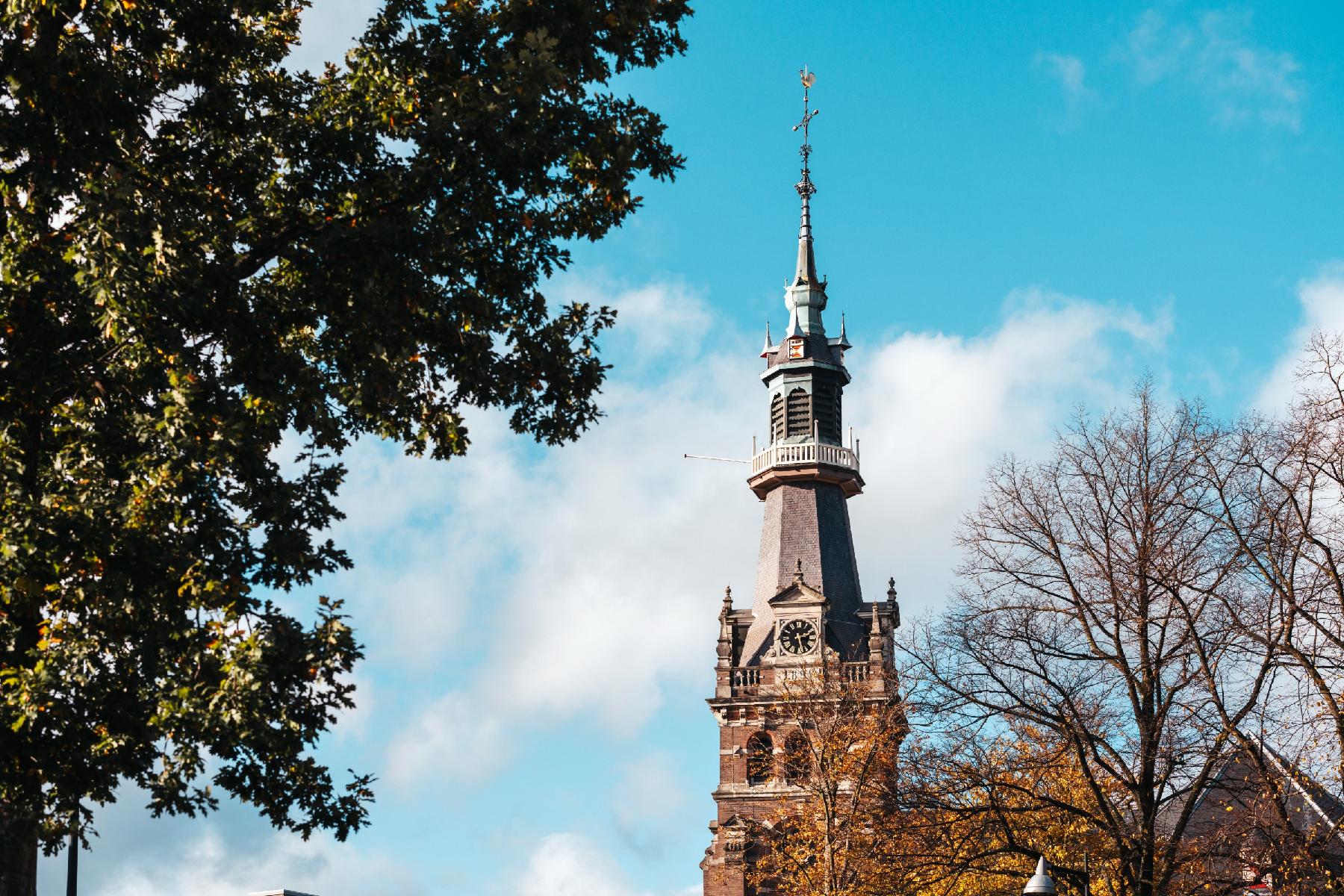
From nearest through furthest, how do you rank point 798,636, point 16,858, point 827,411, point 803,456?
point 16,858, point 798,636, point 803,456, point 827,411

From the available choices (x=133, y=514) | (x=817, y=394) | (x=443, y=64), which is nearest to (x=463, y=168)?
(x=443, y=64)

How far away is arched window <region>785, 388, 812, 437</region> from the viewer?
7556 cm

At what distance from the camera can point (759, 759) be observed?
64938 millimetres

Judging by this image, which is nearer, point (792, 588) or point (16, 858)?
point (16, 858)

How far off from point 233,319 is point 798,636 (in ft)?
185

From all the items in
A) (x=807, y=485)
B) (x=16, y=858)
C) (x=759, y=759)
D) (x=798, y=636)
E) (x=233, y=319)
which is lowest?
(x=16, y=858)

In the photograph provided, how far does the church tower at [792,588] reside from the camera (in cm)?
6512

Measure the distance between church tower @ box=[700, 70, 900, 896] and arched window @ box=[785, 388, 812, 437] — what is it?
4 centimetres

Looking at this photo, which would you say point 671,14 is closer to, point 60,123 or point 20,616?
point 60,123

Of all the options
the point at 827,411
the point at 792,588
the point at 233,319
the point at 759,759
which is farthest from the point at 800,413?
the point at 233,319

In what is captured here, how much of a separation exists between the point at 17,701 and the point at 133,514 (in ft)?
5.72

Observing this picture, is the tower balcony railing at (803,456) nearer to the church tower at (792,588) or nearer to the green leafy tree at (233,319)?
the church tower at (792,588)

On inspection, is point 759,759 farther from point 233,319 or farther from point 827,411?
point 233,319

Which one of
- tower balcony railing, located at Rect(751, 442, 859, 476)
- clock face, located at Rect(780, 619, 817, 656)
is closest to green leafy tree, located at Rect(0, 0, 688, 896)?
clock face, located at Rect(780, 619, 817, 656)
